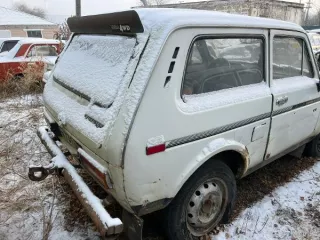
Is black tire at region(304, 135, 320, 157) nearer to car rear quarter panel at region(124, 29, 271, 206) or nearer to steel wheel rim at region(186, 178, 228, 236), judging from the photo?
steel wheel rim at region(186, 178, 228, 236)

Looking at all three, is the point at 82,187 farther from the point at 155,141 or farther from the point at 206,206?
the point at 206,206

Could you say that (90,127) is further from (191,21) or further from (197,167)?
(191,21)

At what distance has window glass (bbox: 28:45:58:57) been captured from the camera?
8909mm

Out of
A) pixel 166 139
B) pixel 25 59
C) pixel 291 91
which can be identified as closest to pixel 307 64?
pixel 291 91

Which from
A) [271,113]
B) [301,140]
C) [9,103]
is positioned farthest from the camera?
[9,103]

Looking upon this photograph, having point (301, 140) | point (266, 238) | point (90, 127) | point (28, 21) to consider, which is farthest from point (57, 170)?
point (28, 21)

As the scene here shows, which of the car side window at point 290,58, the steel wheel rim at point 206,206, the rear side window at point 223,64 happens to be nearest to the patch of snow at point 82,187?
the steel wheel rim at point 206,206

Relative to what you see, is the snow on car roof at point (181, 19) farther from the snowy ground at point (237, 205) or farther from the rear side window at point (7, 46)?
the rear side window at point (7, 46)

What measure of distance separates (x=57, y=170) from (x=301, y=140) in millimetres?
2908

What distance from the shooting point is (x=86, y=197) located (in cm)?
219

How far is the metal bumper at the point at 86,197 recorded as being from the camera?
6.29 feet

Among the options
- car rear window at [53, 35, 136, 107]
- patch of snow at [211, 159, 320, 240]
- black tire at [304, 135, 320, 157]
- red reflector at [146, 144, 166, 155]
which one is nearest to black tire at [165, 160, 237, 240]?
patch of snow at [211, 159, 320, 240]

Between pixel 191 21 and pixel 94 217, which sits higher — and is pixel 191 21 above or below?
above

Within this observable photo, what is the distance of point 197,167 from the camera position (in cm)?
224
